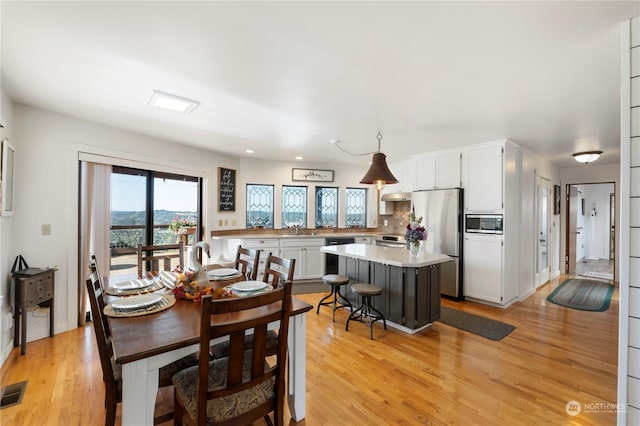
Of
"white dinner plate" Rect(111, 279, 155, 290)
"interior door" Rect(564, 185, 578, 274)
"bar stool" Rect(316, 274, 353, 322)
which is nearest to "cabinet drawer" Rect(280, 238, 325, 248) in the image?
"bar stool" Rect(316, 274, 353, 322)

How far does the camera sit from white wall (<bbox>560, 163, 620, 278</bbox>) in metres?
5.57

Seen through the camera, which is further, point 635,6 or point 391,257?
point 391,257

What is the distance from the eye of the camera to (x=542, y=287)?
516cm

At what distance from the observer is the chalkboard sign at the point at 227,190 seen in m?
4.91

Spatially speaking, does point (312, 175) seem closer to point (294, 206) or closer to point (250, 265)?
point (294, 206)

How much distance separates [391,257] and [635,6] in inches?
98.0

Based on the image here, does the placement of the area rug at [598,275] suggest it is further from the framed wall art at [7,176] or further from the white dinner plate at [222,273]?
the framed wall art at [7,176]

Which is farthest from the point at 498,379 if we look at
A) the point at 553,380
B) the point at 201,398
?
the point at 201,398

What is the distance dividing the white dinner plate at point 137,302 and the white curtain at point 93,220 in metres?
2.18

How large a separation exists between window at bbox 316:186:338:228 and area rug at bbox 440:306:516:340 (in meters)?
2.90

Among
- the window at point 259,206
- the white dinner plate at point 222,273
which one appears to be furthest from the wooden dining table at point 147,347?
the window at point 259,206

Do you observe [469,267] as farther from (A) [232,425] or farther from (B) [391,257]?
(A) [232,425]

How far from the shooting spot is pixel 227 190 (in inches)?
199

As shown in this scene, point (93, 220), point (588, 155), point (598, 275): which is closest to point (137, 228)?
point (93, 220)
